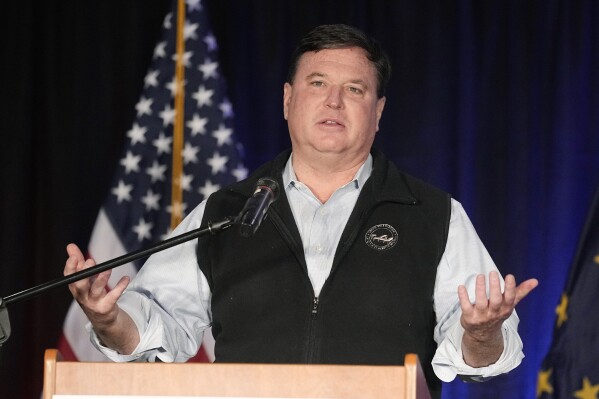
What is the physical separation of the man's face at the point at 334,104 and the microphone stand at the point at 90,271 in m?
0.80

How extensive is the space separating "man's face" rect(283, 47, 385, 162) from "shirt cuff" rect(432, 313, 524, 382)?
0.64m

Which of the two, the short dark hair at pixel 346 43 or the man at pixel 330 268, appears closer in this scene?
the man at pixel 330 268

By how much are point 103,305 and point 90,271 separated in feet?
0.67

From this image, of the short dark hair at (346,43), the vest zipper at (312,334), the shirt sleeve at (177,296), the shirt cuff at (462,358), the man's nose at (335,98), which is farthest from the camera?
the short dark hair at (346,43)

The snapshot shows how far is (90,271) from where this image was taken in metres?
2.05

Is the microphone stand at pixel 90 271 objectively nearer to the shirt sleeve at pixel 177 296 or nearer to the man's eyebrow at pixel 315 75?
the shirt sleeve at pixel 177 296

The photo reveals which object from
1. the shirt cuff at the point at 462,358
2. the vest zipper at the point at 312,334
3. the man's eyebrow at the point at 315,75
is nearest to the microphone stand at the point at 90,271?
the vest zipper at the point at 312,334

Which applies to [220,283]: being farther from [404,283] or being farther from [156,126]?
[156,126]

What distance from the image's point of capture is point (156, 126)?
14.9 feet

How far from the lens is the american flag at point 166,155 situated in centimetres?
449

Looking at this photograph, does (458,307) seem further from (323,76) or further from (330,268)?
(323,76)

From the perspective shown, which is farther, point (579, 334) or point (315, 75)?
point (579, 334)

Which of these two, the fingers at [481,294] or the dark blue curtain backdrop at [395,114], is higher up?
the dark blue curtain backdrop at [395,114]

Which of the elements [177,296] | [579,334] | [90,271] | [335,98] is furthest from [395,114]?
[90,271]
